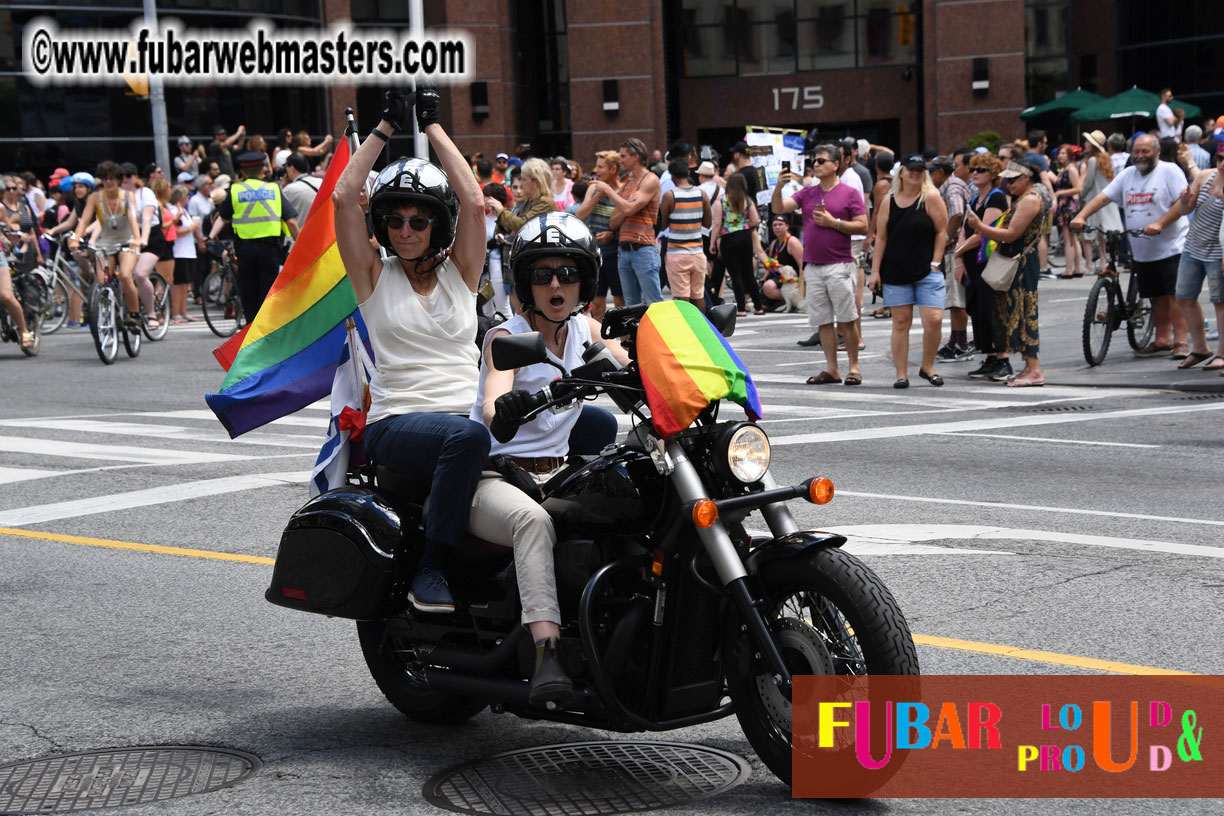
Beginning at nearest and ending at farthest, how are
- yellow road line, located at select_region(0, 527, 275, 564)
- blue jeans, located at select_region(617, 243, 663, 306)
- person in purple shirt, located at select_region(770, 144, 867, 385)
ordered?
1. yellow road line, located at select_region(0, 527, 275, 564)
2. person in purple shirt, located at select_region(770, 144, 867, 385)
3. blue jeans, located at select_region(617, 243, 663, 306)

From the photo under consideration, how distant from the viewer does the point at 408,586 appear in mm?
5211

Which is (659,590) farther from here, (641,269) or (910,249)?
(641,269)

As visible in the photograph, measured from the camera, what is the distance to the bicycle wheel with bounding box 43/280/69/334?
76.7 ft

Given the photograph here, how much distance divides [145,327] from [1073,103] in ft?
80.7

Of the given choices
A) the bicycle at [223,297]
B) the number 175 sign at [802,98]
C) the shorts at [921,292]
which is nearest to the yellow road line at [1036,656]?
the shorts at [921,292]

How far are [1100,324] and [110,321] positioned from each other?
34.9 feet

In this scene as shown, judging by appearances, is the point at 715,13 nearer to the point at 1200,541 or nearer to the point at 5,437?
the point at 5,437

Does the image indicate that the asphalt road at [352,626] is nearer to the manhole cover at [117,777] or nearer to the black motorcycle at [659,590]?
the manhole cover at [117,777]

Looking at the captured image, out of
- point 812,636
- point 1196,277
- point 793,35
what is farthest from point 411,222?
point 793,35

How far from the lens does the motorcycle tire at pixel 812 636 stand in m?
4.23

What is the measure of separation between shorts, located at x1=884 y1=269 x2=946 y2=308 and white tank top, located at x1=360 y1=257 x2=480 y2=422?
30.9ft

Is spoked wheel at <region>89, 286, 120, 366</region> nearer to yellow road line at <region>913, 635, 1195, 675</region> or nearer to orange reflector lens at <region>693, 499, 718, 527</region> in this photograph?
yellow road line at <region>913, 635, 1195, 675</region>

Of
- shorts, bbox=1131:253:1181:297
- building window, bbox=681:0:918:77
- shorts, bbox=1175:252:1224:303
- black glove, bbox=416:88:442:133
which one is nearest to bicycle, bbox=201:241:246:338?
shorts, bbox=1131:253:1181:297

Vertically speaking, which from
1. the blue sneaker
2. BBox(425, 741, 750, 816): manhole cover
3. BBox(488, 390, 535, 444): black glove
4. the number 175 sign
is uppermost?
the number 175 sign
